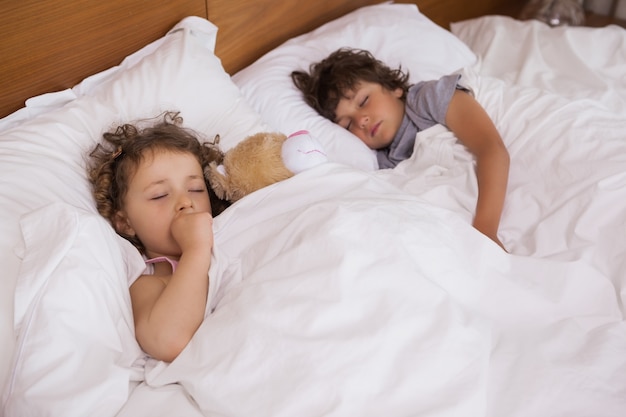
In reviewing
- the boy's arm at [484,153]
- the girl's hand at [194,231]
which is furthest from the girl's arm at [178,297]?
the boy's arm at [484,153]

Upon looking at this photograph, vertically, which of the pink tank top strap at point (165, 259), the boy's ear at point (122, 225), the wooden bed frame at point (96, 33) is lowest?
the pink tank top strap at point (165, 259)

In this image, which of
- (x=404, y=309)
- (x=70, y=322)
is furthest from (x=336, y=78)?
(x=70, y=322)

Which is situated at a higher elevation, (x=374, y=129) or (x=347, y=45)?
(x=347, y=45)

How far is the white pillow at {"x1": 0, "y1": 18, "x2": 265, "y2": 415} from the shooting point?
1030 mm

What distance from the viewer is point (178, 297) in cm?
→ 102

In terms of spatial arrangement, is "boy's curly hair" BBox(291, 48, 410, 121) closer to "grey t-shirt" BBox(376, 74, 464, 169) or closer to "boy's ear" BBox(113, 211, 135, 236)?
"grey t-shirt" BBox(376, 74, 464, 169)

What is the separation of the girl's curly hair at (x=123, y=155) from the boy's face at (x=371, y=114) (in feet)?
1.75

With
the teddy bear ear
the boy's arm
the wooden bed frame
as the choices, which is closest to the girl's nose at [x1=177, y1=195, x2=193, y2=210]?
the teddy bear ear

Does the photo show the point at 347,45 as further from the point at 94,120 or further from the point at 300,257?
the point at 300,257

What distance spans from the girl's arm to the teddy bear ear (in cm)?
14

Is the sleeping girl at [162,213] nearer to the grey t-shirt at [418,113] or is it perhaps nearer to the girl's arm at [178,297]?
the girl's arm at [178,297]

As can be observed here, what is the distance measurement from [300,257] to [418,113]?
797mm

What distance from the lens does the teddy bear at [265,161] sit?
1.20m

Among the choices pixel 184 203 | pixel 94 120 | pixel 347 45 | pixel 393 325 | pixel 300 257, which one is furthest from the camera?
pixel 347 45
